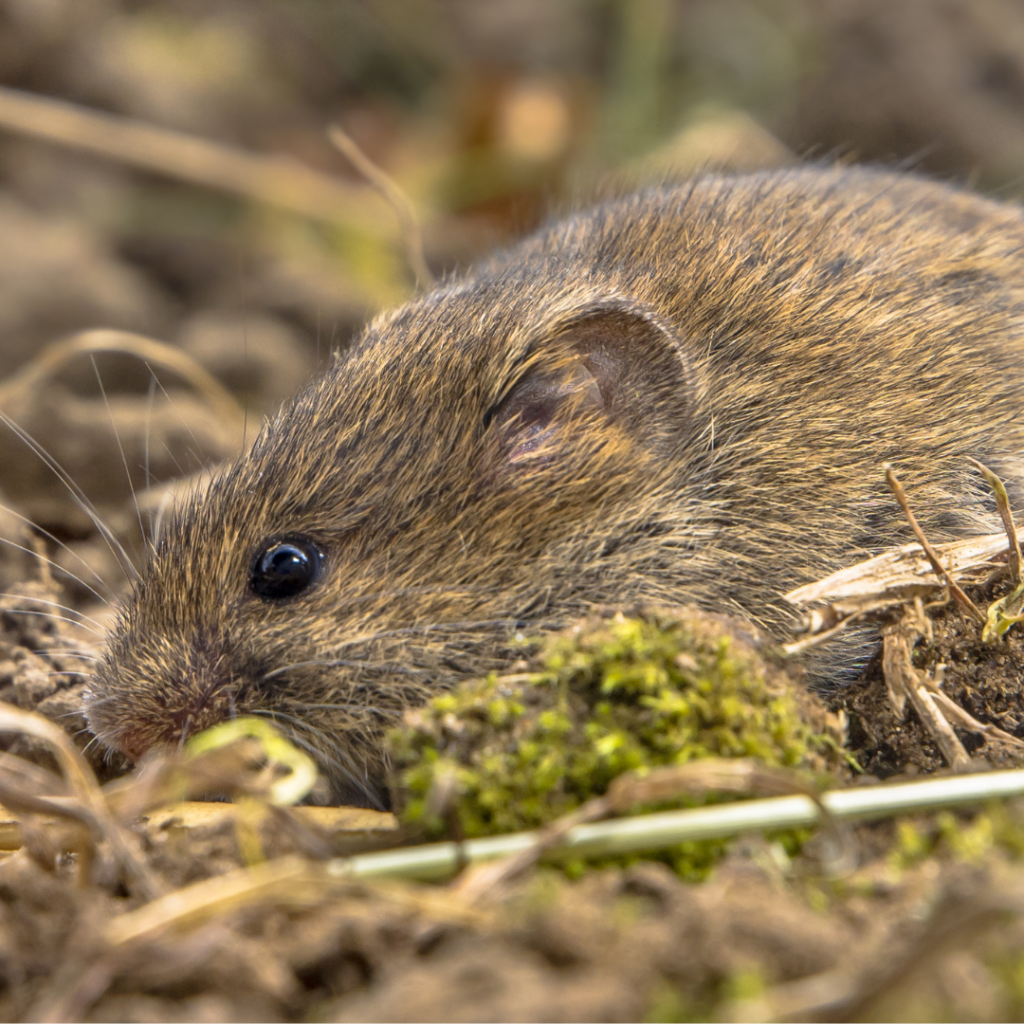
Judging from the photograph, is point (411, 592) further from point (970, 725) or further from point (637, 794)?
point (970, 725)

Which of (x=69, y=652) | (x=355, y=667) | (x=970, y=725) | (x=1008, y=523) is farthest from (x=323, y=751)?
(x=1008, y=523)

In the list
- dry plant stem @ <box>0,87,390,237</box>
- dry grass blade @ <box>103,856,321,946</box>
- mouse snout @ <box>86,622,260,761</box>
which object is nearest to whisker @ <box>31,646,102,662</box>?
mouse snout @ <box>86,622,260,761</box>

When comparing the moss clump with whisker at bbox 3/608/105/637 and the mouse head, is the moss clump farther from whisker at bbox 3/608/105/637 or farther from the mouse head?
whisker at bbox 3/608/105/637

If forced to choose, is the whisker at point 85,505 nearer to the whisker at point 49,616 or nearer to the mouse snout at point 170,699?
the whisker at point 49,616

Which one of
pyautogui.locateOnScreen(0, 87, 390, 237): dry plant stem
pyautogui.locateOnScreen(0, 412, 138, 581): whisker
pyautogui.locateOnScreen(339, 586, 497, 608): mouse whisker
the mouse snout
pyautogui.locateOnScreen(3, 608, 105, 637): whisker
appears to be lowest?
the mouse snout

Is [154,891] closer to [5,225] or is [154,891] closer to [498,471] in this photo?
[498,471]

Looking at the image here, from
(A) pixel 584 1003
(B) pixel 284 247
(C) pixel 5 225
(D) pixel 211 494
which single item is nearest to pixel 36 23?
(C) pixel 5 225
